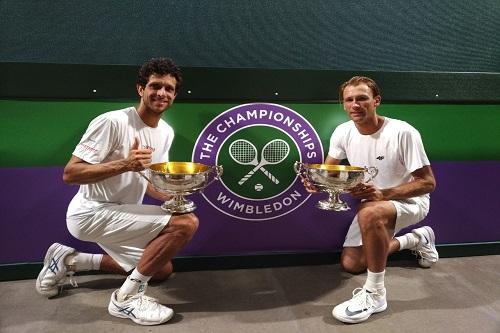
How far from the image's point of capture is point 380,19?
8.13ft

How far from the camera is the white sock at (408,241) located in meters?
2.34

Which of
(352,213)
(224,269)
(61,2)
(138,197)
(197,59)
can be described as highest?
(61,2)

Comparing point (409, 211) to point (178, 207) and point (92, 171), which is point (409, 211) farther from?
point (92, 171)

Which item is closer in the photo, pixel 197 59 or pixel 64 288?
pixel 64 288

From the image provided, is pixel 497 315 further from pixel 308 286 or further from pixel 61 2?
pixel 61 2

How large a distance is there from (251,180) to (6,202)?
4.45 feet

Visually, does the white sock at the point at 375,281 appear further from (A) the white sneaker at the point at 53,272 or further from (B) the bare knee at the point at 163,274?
(A) the white sneaker at the point at 53,272

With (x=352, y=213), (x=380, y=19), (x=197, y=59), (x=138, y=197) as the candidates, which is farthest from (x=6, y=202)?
(x=380, y=19)

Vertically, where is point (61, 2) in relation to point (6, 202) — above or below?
above

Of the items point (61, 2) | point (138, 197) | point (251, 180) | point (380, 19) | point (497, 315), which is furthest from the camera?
point (380, 19)

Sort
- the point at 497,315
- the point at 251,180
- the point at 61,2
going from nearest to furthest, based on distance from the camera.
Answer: the point at 497,315
the point at 61,2
the point at 251,180

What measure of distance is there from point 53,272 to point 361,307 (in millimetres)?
1536

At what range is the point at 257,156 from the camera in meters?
2.28

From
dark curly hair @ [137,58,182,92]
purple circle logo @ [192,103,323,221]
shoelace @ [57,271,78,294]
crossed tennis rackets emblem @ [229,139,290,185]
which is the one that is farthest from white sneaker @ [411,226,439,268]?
shoelace @ [57,271,78,294]
